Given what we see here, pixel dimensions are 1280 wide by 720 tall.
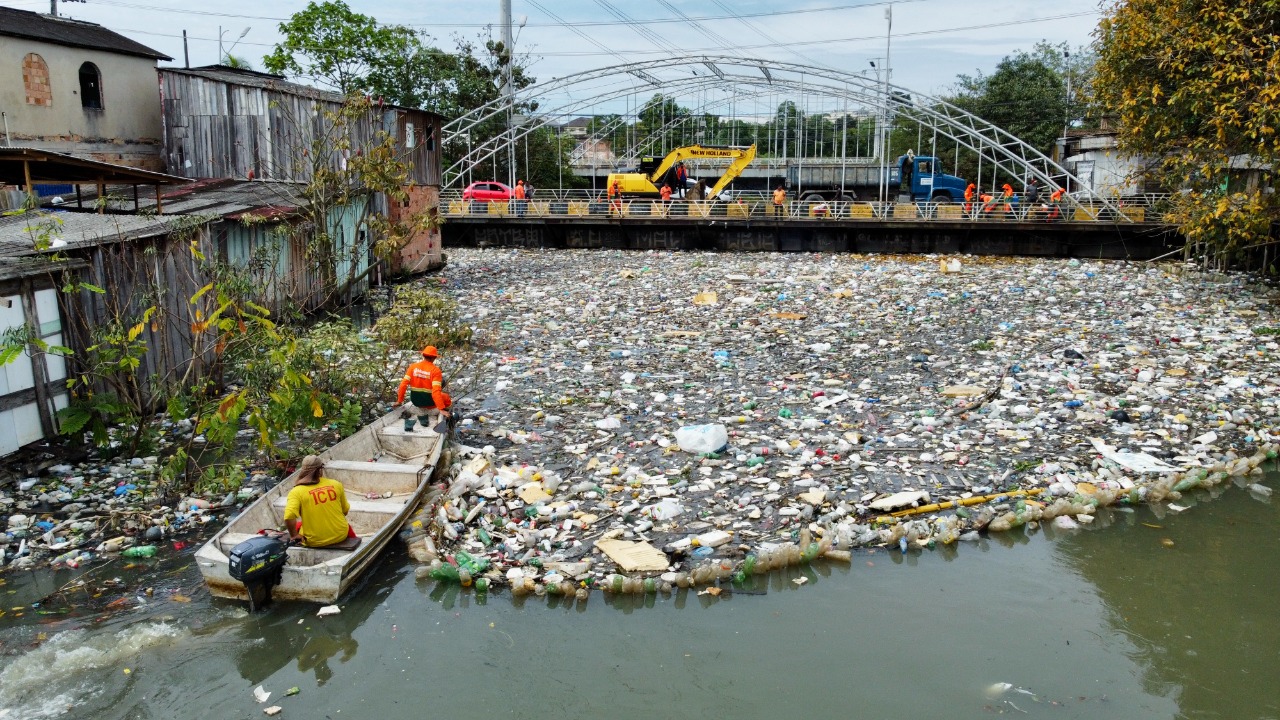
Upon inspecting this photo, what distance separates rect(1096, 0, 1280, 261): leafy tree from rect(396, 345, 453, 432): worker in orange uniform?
36.3 feet

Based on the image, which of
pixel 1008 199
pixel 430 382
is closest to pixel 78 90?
pixel 430 382

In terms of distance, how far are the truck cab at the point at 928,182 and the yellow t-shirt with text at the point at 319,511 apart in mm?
24509

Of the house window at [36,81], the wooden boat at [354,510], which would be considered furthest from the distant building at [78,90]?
the wooden boat at [354,510]

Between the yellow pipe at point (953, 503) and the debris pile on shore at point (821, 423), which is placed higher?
the debris pile on shore at point (821, 423)

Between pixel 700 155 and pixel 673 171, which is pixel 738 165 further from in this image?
pixel 673 171

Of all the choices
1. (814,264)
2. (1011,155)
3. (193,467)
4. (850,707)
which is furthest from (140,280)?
(1011,155)

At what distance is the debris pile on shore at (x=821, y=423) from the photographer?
6.64 m

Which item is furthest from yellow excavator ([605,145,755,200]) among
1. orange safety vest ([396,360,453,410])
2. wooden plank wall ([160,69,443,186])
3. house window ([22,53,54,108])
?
orange safety vest ([396,360,453,410])

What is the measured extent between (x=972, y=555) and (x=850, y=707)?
2.17 metres

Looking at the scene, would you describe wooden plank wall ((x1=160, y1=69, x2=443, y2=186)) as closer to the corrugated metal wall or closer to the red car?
the corrugated metal wall

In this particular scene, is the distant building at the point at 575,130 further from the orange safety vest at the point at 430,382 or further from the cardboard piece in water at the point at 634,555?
the cardboard piece in water at the point at 634,555

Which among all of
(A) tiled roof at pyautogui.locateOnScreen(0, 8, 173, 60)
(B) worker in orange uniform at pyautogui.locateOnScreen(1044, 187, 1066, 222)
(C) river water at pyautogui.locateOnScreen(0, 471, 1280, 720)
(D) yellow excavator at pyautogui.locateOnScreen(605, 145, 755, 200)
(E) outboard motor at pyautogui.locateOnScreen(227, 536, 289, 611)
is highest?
(A) tiled roof at pyautogui.locateOnScreen(0, 8, 173, 60)

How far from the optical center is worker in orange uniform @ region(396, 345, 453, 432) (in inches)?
320

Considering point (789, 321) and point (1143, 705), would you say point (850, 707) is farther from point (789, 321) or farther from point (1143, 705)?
point (789, 321)
